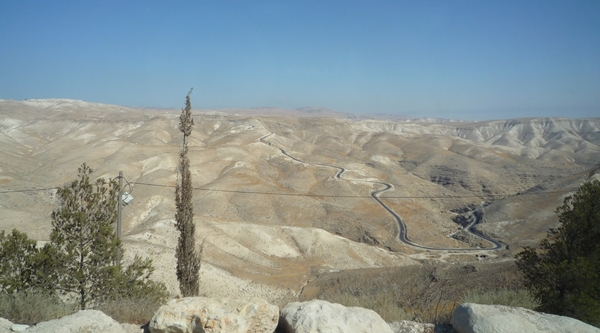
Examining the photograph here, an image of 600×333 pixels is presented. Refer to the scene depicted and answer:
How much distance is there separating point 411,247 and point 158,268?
28029 mm

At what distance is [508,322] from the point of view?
6.36 meters

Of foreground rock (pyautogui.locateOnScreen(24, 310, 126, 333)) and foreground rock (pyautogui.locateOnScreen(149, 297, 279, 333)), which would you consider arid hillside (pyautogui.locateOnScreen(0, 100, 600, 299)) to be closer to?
foreground rock (pyautogui.locateOnScreen(24, 310, 126, 333))

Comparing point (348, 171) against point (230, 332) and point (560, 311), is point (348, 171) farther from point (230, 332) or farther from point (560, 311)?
point (230, 332)

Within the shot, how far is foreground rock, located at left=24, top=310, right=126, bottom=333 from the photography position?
5.96m

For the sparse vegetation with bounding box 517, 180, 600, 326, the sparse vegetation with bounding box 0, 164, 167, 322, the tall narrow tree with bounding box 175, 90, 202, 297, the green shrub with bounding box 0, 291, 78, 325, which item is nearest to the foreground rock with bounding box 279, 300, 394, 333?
the green shrub with bounding box 0, 291, 78, 325

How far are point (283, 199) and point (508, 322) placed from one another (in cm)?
4817

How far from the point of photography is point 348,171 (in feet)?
244

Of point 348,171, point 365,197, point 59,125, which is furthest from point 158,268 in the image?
point 59,125

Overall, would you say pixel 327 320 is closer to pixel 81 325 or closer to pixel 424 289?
pixel 81 325

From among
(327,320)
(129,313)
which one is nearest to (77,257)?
(129,313)

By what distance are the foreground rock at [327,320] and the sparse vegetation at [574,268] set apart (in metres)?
5.99

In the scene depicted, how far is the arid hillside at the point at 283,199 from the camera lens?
3319 cm

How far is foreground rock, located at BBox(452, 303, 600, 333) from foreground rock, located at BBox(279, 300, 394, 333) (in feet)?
4.62

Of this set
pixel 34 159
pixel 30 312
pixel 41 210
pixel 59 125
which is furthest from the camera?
pixel 59 125
